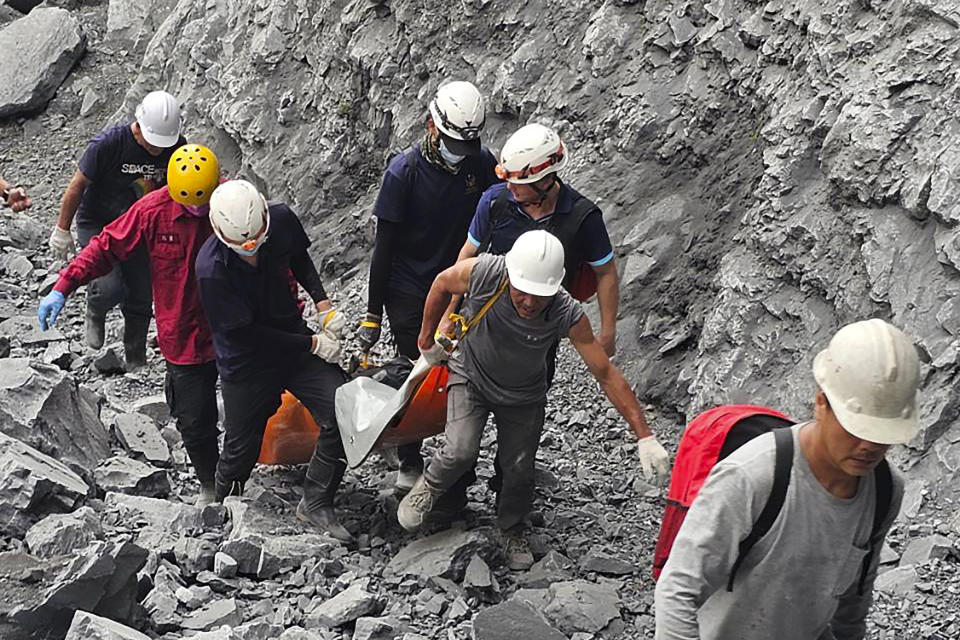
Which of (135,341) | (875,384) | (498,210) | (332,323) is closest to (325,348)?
(332,323)

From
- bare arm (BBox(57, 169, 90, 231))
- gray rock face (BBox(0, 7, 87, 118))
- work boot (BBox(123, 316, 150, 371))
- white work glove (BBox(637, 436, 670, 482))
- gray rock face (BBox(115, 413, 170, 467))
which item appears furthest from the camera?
gray rock face (BBox(0, 7, 87, 118))

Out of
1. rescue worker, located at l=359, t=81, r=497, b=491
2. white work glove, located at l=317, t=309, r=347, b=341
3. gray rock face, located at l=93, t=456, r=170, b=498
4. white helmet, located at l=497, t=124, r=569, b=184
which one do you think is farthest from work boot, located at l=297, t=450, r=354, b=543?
white helmet, located at l=497, t=124, r=569, b=184

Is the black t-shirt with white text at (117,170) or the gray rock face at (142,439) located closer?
the gray rock face at (142,439)

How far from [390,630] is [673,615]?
248 centimetres

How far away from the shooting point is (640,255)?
8500 mm

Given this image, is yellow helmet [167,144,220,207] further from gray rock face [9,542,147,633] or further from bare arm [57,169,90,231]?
bare arm [57,169,90,231]

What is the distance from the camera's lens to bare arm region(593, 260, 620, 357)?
6.15 metres

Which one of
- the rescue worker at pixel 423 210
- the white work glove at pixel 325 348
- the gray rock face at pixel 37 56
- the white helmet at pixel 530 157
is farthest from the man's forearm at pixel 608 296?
the gray rock face at pixel 37 56

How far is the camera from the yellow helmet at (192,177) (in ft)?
20.6

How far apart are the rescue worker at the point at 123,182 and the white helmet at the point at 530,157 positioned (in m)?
3.29

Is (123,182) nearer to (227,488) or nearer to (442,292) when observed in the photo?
(227,488)

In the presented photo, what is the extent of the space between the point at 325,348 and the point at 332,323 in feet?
0.69

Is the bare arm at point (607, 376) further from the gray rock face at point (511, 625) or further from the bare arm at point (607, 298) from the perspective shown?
the gray rock face at point (511, 625)

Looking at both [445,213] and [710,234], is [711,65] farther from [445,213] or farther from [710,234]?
[445,213]
